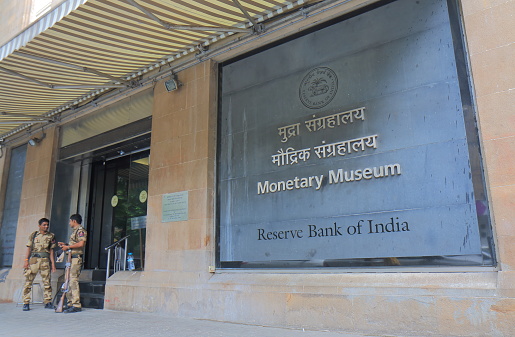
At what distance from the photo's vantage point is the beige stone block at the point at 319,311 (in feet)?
15.0

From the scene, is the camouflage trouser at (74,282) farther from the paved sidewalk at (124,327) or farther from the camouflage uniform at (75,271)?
the paved sidewalk at (124,327)

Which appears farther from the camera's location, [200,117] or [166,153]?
[166,153]

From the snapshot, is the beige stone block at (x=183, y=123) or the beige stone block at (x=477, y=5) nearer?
the beige stone block at (x=477, y=5)

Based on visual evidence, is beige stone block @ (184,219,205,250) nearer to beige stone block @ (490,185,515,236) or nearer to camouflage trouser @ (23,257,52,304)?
camouflage trouser @ (23,257,52,304)

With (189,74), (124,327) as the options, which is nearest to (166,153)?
(189,74)

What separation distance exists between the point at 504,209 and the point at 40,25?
20.6 ft

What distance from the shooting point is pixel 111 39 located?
626 centimetres

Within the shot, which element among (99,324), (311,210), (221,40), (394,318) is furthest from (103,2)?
(394,318)

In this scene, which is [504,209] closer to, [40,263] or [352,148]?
[352,148]

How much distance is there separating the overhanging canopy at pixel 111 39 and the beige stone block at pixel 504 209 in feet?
11.6

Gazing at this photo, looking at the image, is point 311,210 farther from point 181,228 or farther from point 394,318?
point 181,228

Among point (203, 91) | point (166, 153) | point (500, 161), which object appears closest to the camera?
point (500, 161)

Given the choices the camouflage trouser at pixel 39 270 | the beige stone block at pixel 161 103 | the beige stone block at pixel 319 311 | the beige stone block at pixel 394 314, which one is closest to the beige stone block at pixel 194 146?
the beige stone block at pixel 161 103

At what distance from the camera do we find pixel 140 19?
577cm
